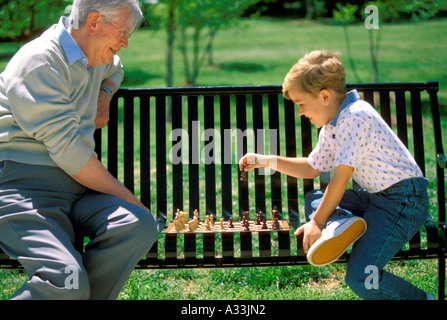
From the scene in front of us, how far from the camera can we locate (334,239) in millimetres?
2592

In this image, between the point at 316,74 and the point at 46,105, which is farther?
the point at 316,74

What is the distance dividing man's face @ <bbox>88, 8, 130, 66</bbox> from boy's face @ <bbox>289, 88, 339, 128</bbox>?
3.08ft

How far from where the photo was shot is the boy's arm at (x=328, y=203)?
269 cm

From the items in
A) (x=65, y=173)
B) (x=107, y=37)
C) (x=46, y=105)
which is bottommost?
(x=65, y=173)

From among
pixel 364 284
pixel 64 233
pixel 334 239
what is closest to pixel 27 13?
pixel 64 233

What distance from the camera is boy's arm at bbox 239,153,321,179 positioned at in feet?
10.5

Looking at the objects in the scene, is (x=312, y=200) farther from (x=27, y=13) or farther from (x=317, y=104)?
(x=27, y=13)

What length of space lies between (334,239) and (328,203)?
220 millimetres

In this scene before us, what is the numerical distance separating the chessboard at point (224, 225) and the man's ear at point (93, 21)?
114 centimetres

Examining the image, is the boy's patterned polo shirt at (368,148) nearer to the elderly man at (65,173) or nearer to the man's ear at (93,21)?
the elderly man at (65,173)

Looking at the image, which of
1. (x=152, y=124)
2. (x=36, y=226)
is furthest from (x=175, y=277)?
(x=152, y=124)

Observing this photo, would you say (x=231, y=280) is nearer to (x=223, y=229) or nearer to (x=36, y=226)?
(x=223, y=229)
